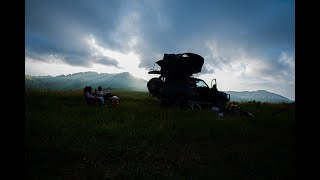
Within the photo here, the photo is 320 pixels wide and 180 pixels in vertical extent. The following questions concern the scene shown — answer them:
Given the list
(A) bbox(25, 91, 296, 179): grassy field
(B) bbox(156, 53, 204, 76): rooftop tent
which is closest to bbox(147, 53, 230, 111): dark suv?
(B) bbox(156, 53, 204, 76): rooftop tent

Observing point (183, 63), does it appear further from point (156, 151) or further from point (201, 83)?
point (156, 151)

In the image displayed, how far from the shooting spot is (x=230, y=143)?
749 centimetres

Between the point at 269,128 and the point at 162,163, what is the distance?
232 inches

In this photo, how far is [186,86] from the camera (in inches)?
705

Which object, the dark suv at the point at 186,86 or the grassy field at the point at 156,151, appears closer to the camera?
the grassy field at the point at 156,151

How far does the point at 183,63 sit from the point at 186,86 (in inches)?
60.8

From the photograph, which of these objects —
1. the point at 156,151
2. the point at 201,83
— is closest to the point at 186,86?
the point at 201,83

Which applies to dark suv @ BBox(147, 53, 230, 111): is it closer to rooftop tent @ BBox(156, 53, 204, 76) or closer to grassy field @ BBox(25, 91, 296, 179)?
rooftop tent @ BBox(156, 53, 204, 76)

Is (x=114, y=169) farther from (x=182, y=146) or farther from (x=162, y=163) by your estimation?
(x=182, y=146)

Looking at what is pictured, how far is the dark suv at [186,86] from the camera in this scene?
58.7 ft

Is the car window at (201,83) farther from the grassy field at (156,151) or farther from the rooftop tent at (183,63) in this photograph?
the grassy field at (156,151)

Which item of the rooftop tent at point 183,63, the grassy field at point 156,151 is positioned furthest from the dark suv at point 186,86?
the grassy field at point 156,151

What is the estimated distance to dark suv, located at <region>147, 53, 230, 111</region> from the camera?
704 inches
